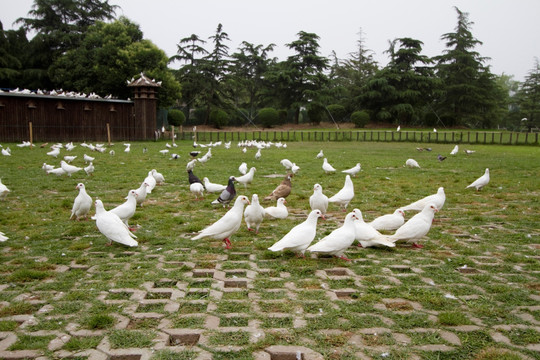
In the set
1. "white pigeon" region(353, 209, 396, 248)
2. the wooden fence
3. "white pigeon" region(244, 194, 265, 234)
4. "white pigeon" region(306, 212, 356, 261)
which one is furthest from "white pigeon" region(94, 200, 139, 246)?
the wooden fence

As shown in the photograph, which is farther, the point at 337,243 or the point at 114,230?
the point at 114,230

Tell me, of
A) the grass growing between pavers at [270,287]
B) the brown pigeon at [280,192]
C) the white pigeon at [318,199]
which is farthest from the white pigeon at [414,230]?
the brown pigeon at [280,192]

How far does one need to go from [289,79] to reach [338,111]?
756 centimetres

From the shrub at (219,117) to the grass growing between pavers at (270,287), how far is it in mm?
39455

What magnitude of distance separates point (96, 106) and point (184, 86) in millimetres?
16599

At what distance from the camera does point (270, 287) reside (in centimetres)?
414

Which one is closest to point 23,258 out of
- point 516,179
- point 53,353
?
point 53,353

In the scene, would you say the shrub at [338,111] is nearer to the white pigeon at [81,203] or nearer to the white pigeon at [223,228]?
the white pigeon at [81,203]

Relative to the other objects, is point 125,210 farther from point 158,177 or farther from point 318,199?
point 158,177

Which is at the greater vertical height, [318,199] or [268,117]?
[268,117]

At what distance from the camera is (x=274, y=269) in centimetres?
468

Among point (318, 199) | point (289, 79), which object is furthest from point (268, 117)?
point (318, 199)

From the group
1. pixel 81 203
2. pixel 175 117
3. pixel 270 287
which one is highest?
pixel 175 117

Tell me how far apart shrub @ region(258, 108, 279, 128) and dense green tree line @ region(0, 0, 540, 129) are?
417 millimetres
